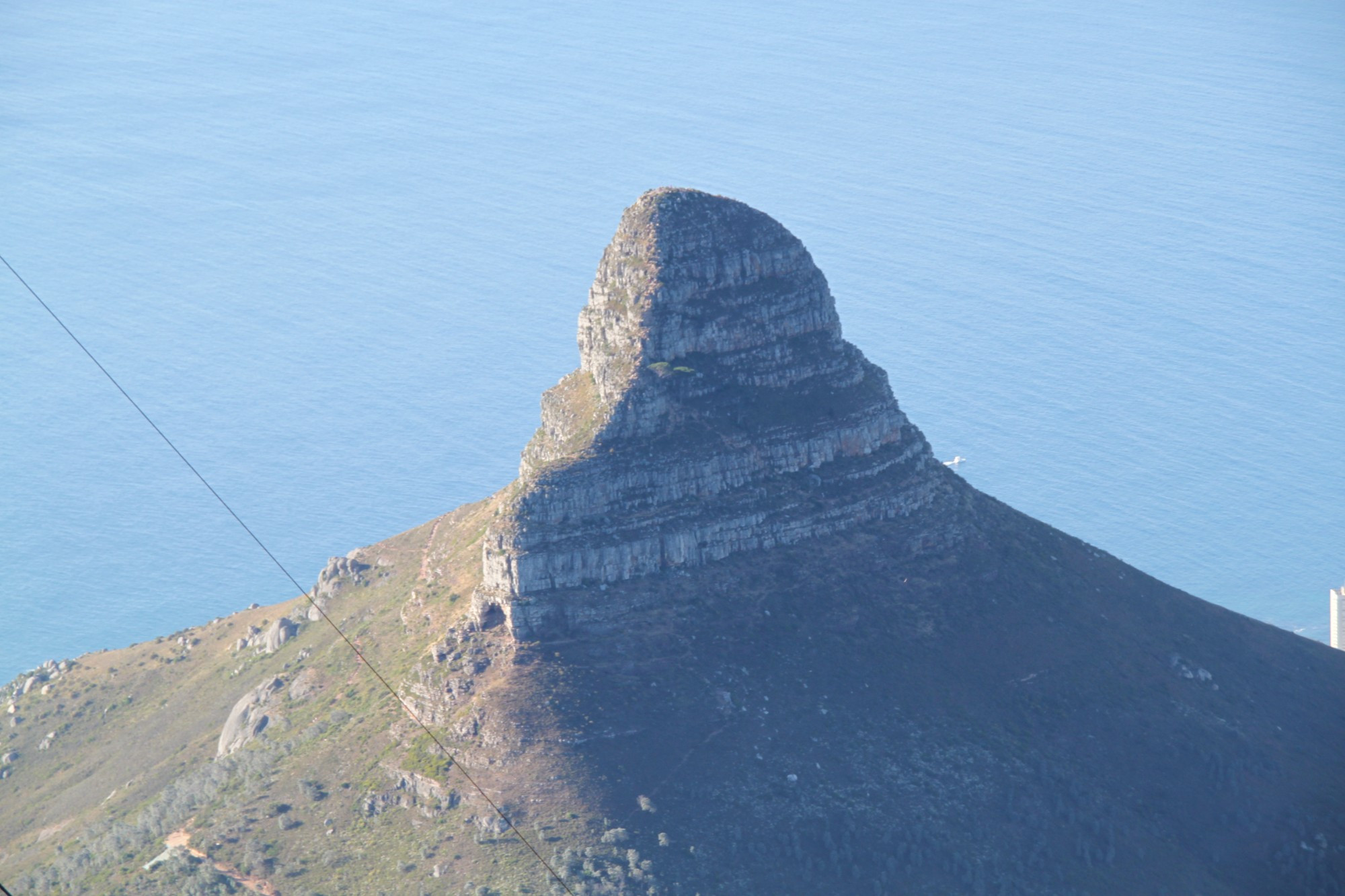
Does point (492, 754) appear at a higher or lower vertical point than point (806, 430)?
lower

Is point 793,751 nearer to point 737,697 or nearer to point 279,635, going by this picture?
point 737,697

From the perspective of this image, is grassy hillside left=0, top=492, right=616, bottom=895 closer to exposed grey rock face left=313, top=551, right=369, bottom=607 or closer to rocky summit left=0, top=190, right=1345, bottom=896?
rocky summit left=0, top=190, right=1345, bottom=896

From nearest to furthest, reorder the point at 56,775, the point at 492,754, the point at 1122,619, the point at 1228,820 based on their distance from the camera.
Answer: the point at 492,754, the point at 1228,820, the point at 1122,619, the point at 56,775

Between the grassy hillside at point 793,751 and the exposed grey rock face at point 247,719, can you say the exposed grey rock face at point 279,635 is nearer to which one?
the exposed grey rock face at point 247,719

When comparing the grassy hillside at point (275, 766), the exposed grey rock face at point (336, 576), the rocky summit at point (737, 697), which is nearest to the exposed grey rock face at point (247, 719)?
the rocky summit at point (737, 697)

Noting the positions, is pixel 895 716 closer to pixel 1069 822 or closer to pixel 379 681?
pixel 1069 822

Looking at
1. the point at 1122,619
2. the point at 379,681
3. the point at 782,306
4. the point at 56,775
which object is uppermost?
the point at 782,306

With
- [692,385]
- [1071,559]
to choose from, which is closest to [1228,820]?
[1071,559]

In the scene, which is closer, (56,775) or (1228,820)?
(1228,820)
